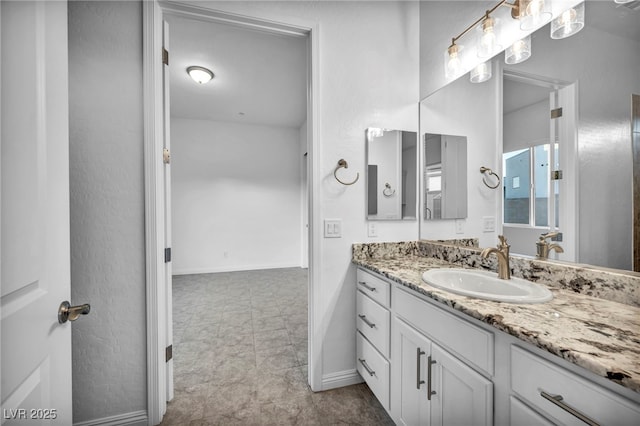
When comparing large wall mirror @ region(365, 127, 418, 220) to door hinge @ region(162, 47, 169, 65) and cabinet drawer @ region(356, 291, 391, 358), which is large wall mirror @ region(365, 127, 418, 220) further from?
door hinge @ region(162, 47, 169, 65)

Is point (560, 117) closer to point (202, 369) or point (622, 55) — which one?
point (622, 55)

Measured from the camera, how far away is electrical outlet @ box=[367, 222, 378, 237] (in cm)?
168

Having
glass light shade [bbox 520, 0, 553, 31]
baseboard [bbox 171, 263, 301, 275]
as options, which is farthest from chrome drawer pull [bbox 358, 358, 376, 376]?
baseboard [bbox 171, 263, 301, 275]

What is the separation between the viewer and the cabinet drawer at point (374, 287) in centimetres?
129

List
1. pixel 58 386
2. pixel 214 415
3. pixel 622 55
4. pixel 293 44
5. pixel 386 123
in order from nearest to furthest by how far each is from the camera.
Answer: pixel 58 386 < pixel 622 55 < pixel 214 415 < pixel 386 123 < pixel 293 44

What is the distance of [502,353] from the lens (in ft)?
2.37

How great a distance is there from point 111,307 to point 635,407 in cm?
187

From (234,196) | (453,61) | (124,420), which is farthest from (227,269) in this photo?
(453,61)

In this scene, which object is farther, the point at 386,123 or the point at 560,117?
the point at 386,123

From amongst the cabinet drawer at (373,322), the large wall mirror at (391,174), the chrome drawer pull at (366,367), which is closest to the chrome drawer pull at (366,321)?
the cabinet drawer at (373,322)

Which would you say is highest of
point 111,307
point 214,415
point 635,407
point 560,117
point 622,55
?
point 622,55

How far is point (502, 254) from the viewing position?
114 centimetres

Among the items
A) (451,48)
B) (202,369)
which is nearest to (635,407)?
(451,48)

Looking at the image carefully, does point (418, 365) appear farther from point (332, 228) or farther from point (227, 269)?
point (227, 269)
